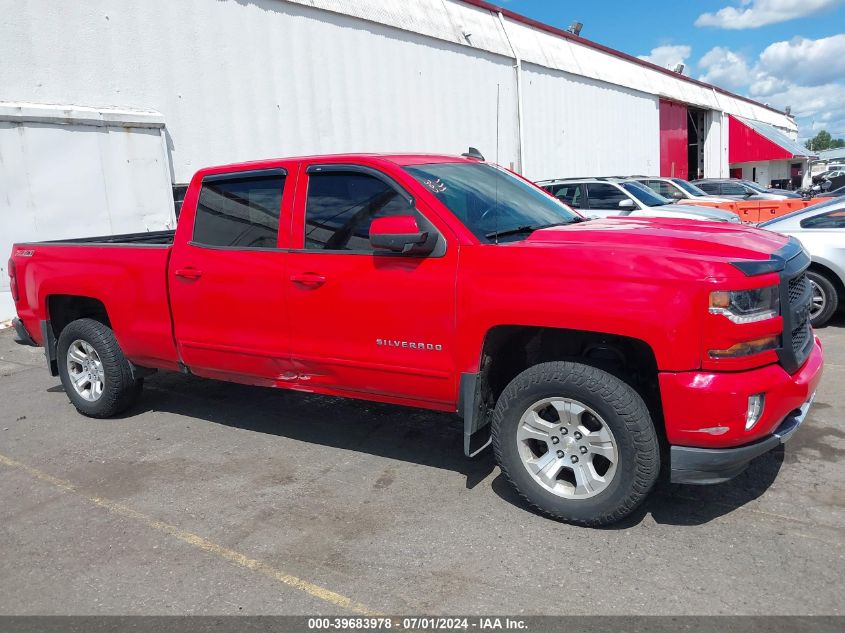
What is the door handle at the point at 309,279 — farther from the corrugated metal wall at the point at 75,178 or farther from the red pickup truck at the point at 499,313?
the corrugated metal wall at the point at 75,178

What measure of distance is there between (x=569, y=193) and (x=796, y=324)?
995cm

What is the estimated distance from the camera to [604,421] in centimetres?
336

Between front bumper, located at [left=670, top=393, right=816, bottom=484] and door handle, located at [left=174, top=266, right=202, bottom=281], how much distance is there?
320 centimetres

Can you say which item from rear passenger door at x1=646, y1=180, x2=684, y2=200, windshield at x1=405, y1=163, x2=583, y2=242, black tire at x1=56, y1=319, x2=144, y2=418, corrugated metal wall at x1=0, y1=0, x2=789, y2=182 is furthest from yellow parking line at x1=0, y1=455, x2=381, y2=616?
rear passenger door at x1=646, y1=180, x2=684, y2=200

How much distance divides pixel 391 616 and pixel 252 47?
12.1m

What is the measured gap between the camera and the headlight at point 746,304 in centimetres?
311

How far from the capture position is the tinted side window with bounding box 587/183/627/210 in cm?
1284

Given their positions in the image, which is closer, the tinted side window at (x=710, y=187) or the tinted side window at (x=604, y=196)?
the tinted side window at (x=604, y=196)

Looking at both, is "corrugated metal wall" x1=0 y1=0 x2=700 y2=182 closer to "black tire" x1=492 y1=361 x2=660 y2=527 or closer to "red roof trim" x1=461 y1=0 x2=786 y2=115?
"red roof trim" x1=461 y1=0 x2=786 y2=115

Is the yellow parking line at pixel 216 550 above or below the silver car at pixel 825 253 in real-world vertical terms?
below

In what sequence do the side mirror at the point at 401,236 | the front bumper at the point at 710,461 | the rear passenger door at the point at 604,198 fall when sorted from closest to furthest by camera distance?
the front bumper at the point at 710,461 → the side mirror at the point at 401,236 → the rear passenger door at the point at 604,198

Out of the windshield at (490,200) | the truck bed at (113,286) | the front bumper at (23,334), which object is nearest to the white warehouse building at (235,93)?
the windshield at (490,200)

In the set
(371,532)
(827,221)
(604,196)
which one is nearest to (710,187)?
(604,196)

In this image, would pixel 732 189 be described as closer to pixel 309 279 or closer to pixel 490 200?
pixel 490 200
